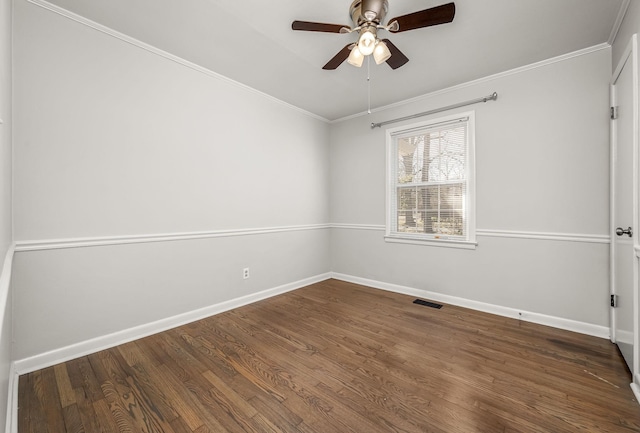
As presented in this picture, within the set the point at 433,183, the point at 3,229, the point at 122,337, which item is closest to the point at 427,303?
the point at 433,183

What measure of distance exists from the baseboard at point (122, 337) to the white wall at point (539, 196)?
228cm

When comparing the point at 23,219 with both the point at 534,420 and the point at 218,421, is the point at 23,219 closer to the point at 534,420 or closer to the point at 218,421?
the point at 218,421

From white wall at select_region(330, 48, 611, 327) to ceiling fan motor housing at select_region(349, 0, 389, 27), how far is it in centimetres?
191

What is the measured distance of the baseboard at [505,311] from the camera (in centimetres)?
249

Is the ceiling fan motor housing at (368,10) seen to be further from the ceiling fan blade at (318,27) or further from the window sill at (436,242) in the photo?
the window sill at (436,242)

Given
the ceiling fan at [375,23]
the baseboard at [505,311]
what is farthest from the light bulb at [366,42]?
the baseboard at [505,311]

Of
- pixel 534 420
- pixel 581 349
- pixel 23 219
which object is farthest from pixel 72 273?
pixel 581 349

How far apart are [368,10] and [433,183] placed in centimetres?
228

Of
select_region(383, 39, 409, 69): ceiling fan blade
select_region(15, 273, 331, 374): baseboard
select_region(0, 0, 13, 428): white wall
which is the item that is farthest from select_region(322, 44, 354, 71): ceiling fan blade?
select_region(15, 273, 331, 374): baseboard

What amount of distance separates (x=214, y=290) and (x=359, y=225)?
2.24m

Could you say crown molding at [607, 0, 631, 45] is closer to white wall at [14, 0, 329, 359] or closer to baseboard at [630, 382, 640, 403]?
baseboard at [630, 382, 640, 403]

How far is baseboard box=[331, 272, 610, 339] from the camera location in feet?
8.16

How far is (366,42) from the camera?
71.4 inches

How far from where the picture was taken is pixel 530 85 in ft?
9.10
